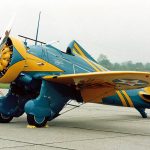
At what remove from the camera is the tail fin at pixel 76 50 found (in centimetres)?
1016

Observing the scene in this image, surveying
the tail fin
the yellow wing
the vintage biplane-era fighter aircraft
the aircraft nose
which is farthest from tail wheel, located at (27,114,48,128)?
the tail fin

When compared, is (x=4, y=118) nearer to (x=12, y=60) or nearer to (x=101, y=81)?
(x=12, y=60)

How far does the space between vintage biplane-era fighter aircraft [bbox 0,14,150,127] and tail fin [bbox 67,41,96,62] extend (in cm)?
5

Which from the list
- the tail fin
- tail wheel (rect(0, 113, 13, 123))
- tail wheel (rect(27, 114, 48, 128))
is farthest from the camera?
the tail fin

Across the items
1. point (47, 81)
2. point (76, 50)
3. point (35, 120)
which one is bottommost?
point (35, 120)

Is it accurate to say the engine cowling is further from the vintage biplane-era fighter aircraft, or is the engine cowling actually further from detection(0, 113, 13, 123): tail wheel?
detection(0, 113, 13, 123): tail wheel

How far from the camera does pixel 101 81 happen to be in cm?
862

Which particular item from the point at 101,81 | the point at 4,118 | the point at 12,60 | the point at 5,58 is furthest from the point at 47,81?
the point at 4,118

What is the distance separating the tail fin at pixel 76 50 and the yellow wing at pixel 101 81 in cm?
134

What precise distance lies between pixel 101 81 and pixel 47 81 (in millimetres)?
1283

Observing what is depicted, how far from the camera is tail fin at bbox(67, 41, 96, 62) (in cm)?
1016

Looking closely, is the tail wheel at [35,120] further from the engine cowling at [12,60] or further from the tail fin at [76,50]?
the tail fin at [76,50]

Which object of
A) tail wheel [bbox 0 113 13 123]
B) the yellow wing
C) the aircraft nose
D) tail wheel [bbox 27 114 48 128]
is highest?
the aircraft nose

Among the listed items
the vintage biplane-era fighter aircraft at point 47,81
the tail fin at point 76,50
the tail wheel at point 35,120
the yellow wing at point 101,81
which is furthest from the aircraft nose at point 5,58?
the tail fin at point 76,50
